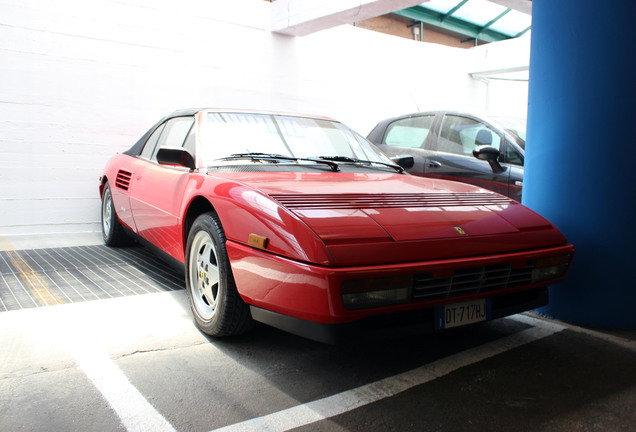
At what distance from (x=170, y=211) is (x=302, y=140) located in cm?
101

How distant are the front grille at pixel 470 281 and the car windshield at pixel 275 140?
4.47 feet

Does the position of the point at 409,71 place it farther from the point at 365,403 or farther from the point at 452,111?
the point at 365,403

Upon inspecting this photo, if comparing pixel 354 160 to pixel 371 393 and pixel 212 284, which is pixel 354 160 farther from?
pixel 371 393

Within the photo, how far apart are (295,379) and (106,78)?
5.30 metres

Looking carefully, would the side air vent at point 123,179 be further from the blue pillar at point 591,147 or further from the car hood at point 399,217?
the blue pillar at point 591,147

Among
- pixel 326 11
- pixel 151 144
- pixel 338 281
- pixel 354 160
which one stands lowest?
pixel 338 281

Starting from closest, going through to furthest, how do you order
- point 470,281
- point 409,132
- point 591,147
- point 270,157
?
point 470,281 < point 591,147 < point 270,157 < point 409,132

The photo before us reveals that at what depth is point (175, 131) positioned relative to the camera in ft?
12.9

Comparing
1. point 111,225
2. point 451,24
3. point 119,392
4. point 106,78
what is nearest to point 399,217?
point 119,392

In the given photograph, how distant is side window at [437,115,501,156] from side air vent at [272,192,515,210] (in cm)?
239

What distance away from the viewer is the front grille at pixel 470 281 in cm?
212

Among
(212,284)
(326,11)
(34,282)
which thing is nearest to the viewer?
(212,284)

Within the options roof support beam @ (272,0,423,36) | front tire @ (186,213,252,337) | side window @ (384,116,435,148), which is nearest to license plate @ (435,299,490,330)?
front tire @ (186,213,252,337)

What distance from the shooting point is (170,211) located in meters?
3.25
